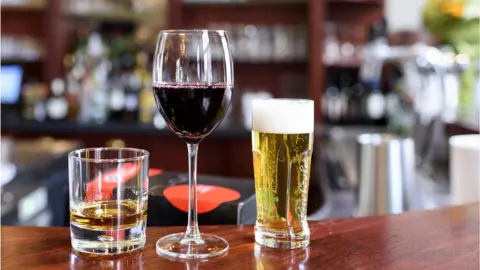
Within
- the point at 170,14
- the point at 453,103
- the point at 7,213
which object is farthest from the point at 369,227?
the point at 170,14

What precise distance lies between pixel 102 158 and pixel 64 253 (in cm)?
13

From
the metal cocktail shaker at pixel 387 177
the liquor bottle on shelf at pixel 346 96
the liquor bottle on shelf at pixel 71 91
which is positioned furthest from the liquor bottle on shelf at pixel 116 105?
the metal cocktail shaker at pixel 387 177

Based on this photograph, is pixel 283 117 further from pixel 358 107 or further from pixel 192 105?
pixel 358 107

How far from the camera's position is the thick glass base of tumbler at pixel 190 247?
63 centimetres

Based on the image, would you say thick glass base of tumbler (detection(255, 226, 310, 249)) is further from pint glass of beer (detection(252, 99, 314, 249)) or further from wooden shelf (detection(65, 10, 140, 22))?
wooden shelf (detection(65, 10, 140, 22))

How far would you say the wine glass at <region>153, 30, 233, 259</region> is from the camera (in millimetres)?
686

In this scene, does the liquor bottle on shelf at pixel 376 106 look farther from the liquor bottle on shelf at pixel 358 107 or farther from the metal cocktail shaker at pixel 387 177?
the metal cocktail shaker at pixel 387 177

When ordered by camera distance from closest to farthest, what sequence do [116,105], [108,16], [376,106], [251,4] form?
[116,105] < [376,106] < [251,4] < [108,16]

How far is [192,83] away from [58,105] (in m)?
3.14

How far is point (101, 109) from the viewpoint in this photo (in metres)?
3.61

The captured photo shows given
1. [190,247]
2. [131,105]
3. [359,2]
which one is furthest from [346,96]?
[190,247]

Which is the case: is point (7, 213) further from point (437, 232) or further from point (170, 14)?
point (170, 14)

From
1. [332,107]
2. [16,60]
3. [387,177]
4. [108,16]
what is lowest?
[332,107]

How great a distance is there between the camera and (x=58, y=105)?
11.9 feet
